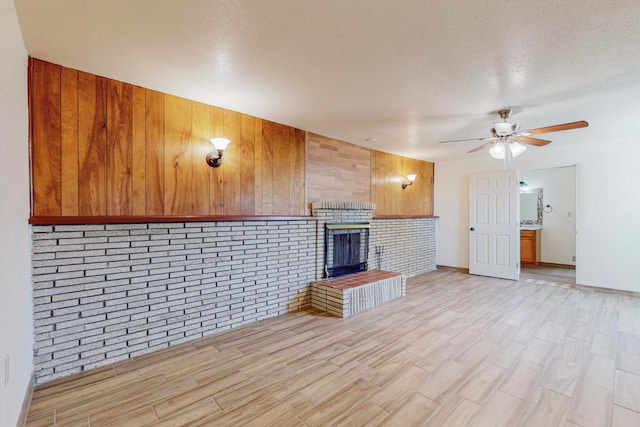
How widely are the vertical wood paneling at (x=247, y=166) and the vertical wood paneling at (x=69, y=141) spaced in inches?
57.1

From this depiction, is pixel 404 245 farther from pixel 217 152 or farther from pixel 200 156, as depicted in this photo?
pixel 200 156

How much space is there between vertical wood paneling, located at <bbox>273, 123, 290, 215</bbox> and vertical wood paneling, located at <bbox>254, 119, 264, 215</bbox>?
0.19 metres

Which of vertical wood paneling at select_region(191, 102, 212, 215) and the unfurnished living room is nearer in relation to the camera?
the unfurnished living room

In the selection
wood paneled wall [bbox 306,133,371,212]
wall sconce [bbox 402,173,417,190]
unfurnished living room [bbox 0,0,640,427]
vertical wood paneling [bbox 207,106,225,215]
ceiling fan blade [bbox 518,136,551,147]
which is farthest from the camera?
wall sconce [bbox 402,173,417,190]

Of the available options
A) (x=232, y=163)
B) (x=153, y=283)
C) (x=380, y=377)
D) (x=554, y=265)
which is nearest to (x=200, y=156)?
(x=232, y=163)

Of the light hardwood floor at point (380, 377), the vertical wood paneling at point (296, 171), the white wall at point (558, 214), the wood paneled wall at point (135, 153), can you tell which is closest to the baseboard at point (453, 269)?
the white wall at point (558, 214)

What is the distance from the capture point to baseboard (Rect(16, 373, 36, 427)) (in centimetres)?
171

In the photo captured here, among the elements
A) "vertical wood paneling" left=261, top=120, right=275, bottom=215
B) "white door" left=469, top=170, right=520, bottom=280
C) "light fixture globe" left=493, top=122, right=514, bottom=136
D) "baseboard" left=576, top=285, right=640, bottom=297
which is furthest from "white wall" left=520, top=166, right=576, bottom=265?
"vertical wood paneling" left=261, top=120, right=275, bottom=215

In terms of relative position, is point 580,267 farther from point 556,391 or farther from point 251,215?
point 251,215

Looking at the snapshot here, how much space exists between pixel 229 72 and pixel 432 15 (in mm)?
1551

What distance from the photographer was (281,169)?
147 inches

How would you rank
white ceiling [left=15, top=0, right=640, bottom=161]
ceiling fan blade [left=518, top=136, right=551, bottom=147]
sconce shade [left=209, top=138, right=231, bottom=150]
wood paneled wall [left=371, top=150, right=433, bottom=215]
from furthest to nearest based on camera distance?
wood paneled wall [left=371, top=150, right=433, bottom=215], ceiling fan blade [left=518, top=136, right=551, bottom=147], sconce shade [left=209, top=138, right=231, bottom=150], white ceiling [left=15, top=0, right=640, bottom=161]

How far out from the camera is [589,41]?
1.89 meters

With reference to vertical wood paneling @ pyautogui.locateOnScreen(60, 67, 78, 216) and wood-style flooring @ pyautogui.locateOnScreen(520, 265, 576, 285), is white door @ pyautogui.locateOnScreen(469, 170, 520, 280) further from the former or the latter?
vertical wood paneling @ pyautogui.locateOnScreen(60, 67, 78, 216)
